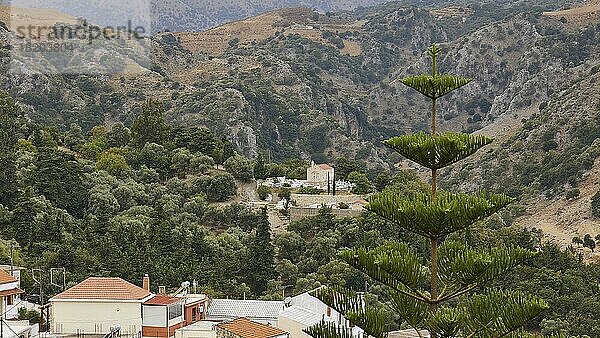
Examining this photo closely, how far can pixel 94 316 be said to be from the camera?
76.4ft

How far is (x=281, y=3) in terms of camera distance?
614ft

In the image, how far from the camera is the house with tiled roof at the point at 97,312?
23062 mm

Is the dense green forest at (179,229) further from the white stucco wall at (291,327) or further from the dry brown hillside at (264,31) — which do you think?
the dry brown hillside at (264,31)

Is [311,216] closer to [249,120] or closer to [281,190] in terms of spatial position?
[281,190]

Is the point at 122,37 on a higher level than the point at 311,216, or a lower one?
higher

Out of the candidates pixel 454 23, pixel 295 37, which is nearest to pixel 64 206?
pixel 295 37

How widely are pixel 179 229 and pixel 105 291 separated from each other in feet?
49.1

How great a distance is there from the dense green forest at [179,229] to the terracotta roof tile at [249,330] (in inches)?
261

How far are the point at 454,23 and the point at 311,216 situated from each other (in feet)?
320

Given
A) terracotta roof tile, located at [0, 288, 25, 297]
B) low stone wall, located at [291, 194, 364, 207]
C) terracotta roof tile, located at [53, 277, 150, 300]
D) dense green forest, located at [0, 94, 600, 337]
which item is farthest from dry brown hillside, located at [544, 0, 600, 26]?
terracotta roof tile, located at [0, 288, 25, 297]

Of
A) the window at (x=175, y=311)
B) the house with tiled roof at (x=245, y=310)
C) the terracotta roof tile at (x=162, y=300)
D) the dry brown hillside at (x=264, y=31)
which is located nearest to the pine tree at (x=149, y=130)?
the house with tiled roof at (x=245, y=310)

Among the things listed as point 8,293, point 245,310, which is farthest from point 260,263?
point 8,293

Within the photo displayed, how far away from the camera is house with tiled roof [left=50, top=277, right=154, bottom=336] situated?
2306 cm

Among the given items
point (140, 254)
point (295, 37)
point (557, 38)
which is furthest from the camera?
point (295, 37)
